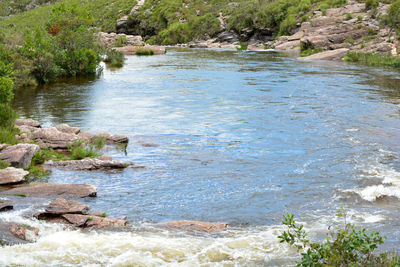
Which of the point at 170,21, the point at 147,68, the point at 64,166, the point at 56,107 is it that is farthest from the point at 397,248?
the point at 170,21

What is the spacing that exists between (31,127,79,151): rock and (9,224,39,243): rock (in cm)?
655

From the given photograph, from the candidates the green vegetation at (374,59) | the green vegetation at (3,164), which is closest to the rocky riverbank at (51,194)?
the green vegetation at (3,164)

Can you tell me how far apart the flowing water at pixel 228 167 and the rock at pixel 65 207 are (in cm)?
52

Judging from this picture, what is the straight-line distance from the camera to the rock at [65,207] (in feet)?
32.4

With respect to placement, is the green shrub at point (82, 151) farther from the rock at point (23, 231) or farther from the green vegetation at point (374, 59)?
the green vegetation at point (374, 59)

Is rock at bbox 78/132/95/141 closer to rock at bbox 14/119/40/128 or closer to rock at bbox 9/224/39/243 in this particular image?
rock at bbox 14/119/40/128

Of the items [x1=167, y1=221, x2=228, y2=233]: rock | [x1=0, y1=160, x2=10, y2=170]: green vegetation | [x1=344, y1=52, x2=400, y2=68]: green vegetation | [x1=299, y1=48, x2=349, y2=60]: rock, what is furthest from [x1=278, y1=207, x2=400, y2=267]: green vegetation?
[x1=299, y1=48, x2=349, y2=60]: rock

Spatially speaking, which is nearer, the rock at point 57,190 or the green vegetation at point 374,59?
the rock at point 57,190

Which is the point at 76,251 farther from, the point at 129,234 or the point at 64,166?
the point at 64,166

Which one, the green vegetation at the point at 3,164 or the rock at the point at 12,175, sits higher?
the green vegetation at the point at 3,164

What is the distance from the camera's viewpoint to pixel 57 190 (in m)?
11.4

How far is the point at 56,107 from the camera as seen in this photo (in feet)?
77.7

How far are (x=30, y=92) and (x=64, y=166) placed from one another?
54.3 feet

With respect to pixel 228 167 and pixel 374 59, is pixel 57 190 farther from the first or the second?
pixel 374 59
